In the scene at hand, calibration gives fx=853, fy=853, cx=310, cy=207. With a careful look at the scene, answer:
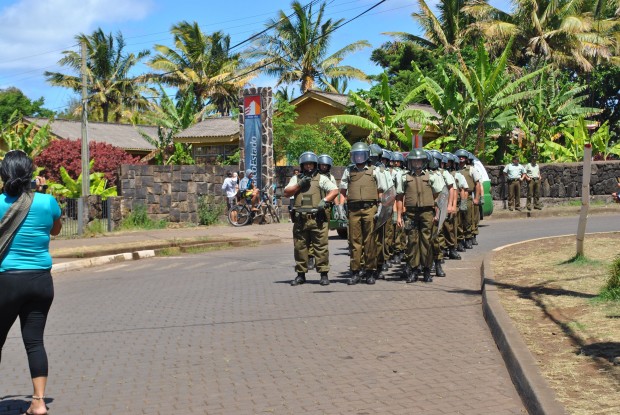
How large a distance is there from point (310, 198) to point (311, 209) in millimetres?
167

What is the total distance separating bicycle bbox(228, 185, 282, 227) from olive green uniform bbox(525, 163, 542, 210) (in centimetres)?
806

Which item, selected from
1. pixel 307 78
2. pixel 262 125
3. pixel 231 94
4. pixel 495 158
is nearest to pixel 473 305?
pixel 262 125

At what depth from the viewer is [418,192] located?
12359 millimetres

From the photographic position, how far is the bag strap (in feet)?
18.9

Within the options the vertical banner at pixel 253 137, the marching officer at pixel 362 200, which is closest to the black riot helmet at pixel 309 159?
the marching officer at pixel 362 200

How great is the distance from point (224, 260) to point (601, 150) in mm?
21132

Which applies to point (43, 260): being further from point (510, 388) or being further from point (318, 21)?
point (318, 21)

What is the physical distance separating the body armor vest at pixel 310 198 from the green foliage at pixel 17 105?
60263mm

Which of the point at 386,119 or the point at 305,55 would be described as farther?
the point at 305,55

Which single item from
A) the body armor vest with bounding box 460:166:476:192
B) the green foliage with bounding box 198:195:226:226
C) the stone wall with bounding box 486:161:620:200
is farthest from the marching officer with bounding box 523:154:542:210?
the body armor vest with bounding box 460:166:476:192

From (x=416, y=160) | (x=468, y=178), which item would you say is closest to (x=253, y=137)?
(x=468, y=178)

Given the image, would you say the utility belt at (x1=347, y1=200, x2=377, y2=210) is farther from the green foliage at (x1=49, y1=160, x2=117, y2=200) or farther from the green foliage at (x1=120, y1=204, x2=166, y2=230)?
the green foliage at (x1=49, y1=160, x2=117, y2=200)

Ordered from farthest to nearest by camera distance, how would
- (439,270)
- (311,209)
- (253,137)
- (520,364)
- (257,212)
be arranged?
1. (253,137)
2. (257,212)
3. (439,270)
4. (311,209)
5. (520,364)

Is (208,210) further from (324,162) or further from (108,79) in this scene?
(108,79)
